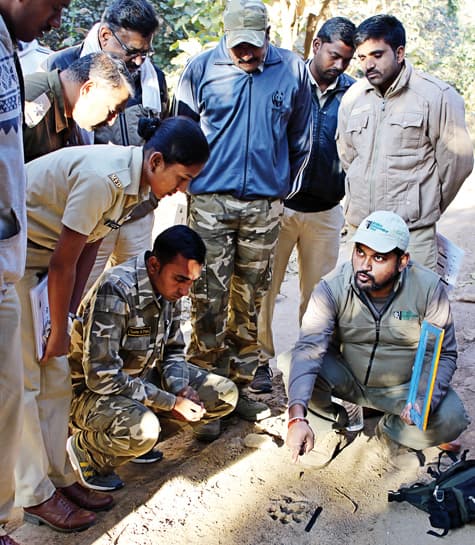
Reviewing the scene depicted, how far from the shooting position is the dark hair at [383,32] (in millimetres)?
3207

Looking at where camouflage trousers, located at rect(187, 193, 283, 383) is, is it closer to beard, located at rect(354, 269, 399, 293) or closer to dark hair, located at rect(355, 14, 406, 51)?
beard, located at rect(354, 269, 399, 293)

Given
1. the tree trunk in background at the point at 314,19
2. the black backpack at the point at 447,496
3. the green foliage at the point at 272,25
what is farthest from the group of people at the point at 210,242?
the green foliage at the point at 272,25

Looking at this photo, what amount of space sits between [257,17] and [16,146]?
69.5 inches

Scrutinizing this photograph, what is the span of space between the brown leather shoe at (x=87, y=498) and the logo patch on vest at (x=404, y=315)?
147cm

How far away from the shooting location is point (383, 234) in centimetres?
280

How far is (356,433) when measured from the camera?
10.8ft

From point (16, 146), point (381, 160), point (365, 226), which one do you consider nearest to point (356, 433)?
point (365, 226)

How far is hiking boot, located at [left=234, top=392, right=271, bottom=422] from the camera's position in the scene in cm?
343

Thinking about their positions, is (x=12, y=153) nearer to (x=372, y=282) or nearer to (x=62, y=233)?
(x=62, y=233)

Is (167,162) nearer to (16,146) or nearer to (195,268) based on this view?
(195,268)

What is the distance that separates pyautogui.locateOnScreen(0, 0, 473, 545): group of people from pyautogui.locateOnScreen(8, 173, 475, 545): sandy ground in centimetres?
9

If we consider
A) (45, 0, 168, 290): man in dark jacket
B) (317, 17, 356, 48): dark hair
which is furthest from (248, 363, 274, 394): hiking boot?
(317, 17, 356, 48): dark hair

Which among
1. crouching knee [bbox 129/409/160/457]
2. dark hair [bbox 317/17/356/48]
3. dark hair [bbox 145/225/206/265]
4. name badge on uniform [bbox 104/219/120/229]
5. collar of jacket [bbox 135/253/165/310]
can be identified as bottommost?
crouching knee [bbox 129/409/160/457]

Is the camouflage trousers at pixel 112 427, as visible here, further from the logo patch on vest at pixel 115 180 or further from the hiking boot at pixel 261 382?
the hiking boot at pixel 261 382
